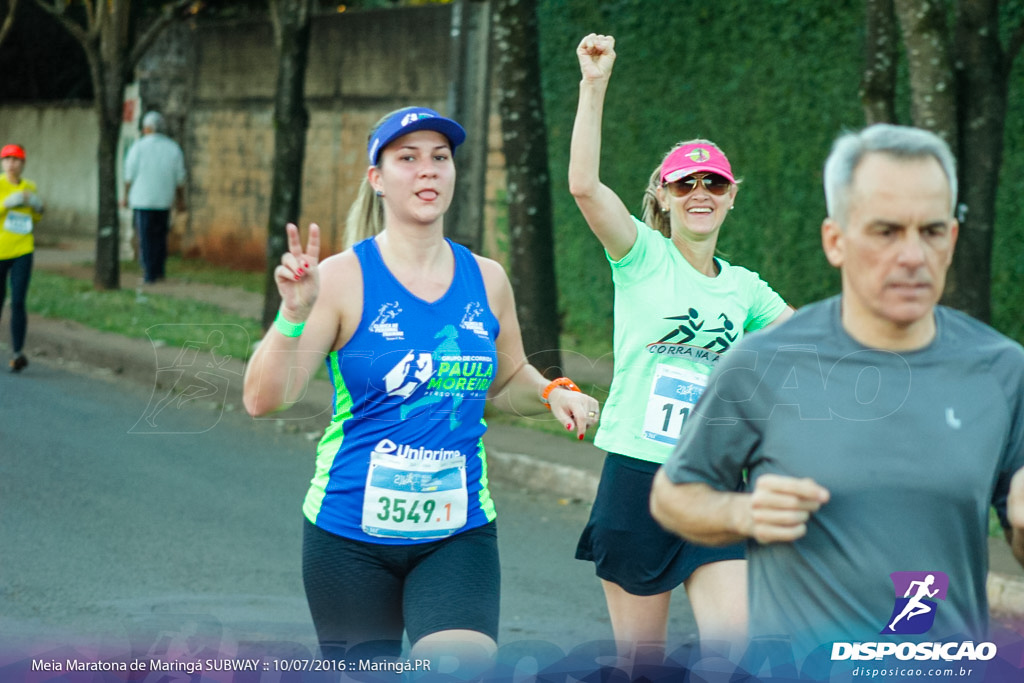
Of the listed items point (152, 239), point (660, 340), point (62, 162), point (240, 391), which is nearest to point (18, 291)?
point (240, 391)

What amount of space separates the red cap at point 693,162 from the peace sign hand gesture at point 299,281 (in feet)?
4.93

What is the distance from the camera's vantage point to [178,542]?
22.3 feet

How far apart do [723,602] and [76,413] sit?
6967 mm

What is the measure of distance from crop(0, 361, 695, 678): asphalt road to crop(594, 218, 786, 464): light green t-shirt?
1.62 m

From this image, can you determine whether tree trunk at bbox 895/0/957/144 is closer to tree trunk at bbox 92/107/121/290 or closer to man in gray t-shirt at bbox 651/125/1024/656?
man in gray t-shirt at bbox 651/125/1024/656

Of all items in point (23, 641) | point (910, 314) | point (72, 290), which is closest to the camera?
point (910, 314)

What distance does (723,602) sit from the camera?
4.02 metres

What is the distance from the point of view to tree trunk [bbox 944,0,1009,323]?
25.6 ft

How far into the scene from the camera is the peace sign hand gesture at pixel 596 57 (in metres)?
4.18

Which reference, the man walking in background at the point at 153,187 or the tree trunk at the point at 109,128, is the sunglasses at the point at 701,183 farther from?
the man walking in background at the point at 153,187

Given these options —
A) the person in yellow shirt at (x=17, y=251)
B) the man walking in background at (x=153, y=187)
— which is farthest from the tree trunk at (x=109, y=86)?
the person in yellow shirt at (x=17, y=251)

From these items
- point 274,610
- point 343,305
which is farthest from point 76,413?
point 343,305

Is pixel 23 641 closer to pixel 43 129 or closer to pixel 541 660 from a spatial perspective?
pixel 541 660

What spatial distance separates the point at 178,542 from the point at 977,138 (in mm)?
4895
